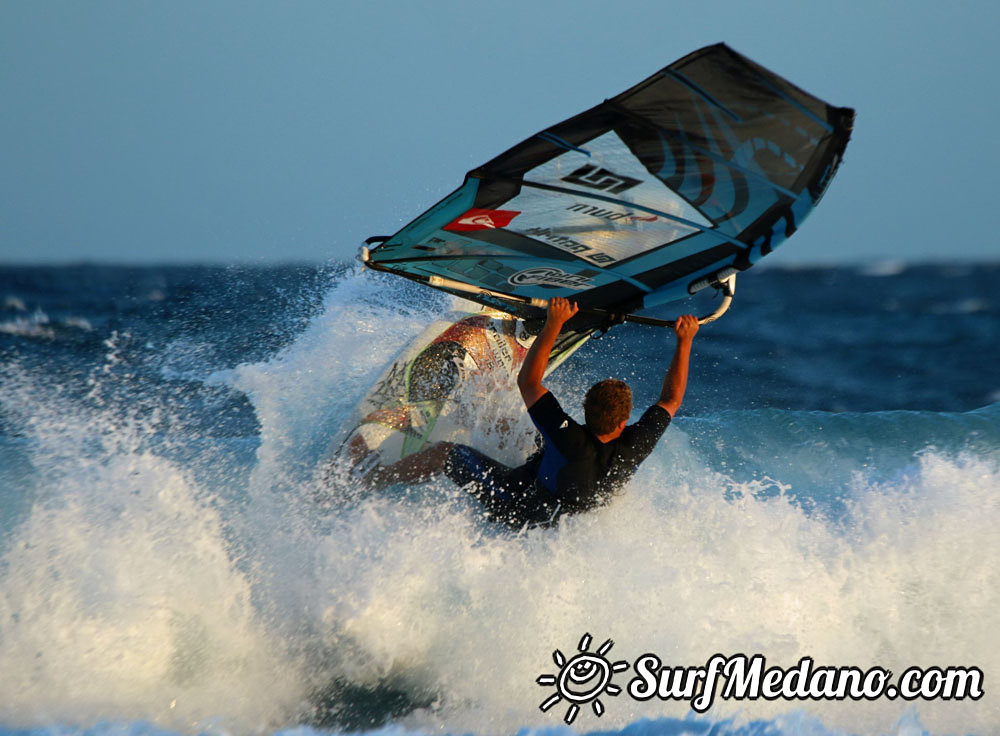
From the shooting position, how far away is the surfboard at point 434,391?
4.49 meters

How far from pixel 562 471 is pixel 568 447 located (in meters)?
0.15

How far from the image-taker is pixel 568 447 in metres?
3.64

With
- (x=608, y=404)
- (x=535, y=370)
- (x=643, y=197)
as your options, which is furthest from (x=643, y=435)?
(x=643, y=197)

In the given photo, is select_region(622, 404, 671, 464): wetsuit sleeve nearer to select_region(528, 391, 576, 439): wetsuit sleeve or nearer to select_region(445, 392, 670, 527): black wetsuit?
select_region(445, 392, 670, 527): black wetsuit

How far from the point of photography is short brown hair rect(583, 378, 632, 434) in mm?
3629

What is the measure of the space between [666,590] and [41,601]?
2.91m

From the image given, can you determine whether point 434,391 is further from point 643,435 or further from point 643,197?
point 643,197

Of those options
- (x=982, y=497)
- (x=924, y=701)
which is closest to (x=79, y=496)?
(x=924, y=701)

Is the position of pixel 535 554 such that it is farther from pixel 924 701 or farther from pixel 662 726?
pixel 924 701

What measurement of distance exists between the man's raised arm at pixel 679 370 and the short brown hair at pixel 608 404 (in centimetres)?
31

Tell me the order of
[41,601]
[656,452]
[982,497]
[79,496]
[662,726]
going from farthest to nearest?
[656,452]
[982,497]
[79,496]
[41,601]
[662,726]

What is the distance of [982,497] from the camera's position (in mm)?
5102

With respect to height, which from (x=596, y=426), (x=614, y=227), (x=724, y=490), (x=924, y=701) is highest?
(x=614, y=227)

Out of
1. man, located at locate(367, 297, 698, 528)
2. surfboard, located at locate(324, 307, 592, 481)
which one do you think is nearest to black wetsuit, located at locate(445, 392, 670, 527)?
man, located at locate(367, 297, 698, 528)
